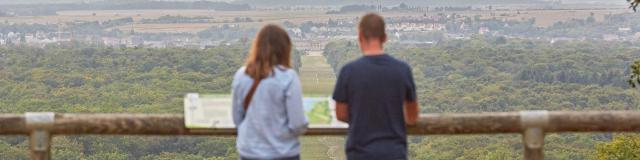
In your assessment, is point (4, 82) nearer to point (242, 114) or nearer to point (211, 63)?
point (211, 63)

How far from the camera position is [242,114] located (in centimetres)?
453

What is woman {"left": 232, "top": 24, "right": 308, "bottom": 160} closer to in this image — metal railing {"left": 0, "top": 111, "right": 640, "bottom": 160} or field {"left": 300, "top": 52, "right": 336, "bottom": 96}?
field {"left": 300, "top": 52, "right": 336, "bottom": 96}

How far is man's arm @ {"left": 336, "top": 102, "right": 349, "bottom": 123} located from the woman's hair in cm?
35

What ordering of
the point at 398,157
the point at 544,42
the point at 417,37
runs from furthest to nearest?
1. the point at 544,42
2. the point at 417,37
3. the point at 398,157

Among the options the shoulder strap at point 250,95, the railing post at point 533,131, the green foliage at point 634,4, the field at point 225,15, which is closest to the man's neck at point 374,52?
the shoulder strap at point 250,95

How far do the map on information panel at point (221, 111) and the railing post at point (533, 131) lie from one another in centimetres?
90

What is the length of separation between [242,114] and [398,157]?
67 cm

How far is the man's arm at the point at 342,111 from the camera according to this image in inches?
180

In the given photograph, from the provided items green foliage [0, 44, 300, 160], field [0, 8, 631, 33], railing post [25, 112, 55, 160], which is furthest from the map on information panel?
field [0, 8, 631, 33]

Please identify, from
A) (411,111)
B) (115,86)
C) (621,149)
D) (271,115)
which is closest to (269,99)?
(271,115)

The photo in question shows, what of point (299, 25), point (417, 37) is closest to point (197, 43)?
point (299, 25)

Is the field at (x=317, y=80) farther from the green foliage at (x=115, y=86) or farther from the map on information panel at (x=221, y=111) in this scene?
the green foliage at (x=115, y=86)

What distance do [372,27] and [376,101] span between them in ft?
1.01

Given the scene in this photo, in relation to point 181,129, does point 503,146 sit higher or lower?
lower
